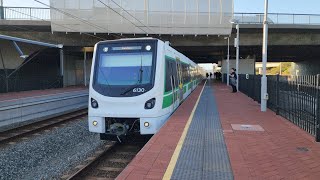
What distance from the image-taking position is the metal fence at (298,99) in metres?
8.64

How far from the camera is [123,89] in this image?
9562 millimetres

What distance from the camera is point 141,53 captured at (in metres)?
10.0

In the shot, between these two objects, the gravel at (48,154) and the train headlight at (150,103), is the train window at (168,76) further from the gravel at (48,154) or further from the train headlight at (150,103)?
the gravel at (48,154)

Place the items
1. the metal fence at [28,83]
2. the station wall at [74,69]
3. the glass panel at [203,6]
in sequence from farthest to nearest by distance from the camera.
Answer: the station wall at [74,69], the glass panel at [203,6], the metal fence at [28,83]

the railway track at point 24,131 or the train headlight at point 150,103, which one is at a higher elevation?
the train headlight at point 150,103

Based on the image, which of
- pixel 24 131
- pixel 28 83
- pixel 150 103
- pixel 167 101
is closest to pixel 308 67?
pixel 28 83

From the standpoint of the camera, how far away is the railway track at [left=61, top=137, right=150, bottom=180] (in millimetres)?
7281

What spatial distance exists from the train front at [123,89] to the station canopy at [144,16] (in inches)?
1015

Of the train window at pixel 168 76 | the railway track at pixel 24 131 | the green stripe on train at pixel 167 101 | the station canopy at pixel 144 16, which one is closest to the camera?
the green stripe on train at pixel 167 101

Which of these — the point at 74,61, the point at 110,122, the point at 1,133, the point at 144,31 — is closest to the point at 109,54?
the point at 110,122

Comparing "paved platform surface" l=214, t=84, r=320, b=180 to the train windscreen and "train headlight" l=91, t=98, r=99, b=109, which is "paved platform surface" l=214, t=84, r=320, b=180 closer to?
the train windscreen

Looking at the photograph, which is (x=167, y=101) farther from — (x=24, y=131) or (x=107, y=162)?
(x=24, y=131)

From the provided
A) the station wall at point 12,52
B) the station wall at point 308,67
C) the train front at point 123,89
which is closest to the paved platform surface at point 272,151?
the train front at point 123,89

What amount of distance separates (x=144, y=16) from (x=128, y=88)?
93.4ft
